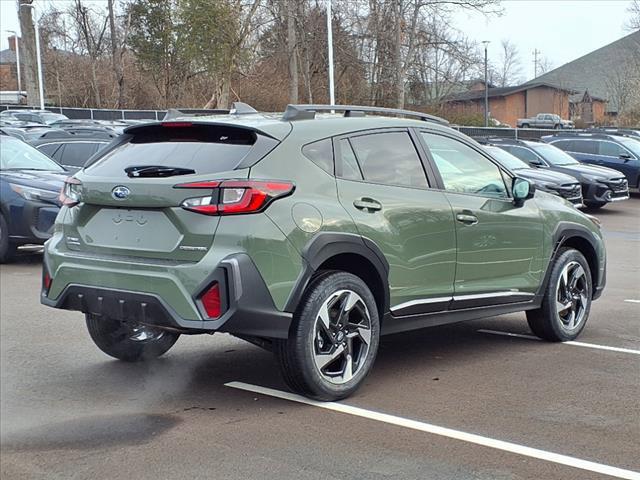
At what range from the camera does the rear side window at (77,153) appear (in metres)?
14.8

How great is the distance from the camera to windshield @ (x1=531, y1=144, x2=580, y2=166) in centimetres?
2023

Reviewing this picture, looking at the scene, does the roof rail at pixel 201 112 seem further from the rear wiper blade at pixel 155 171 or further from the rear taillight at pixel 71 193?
the rear taillight at pixel 71 193

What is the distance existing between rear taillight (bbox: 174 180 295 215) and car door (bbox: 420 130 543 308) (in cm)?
169

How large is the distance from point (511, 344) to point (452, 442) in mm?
2517

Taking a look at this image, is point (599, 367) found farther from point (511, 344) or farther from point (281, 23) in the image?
point (281, 23)

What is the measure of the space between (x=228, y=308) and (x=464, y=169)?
7.87 feet

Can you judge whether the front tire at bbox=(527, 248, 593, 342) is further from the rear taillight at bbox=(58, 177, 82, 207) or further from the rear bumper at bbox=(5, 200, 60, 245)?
the rear bumper at bbox=(5, 200, 60, 245)

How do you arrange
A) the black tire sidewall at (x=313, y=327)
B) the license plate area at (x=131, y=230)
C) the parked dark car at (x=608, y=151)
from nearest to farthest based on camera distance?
the license plate area at (x=131, y=230) < the black tire sidewall at (x=313, y=327) < the parked dark car at (x=608, y=151)

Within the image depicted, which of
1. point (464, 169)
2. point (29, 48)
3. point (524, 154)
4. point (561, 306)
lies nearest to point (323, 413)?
point (464, 169)

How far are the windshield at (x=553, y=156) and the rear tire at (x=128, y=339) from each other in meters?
15.8

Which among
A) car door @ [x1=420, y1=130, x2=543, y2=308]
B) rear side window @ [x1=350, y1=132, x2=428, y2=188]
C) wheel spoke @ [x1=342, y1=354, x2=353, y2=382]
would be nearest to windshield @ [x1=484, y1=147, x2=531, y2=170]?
car door @ [x1=420, y1=130, x2=543, y2=308]

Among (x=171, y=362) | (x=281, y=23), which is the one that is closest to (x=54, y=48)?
(x=281, y=23)

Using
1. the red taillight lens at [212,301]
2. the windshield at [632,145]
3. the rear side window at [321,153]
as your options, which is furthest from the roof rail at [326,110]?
the windshield at [632,145]

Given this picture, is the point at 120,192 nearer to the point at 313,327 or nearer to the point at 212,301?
the point at 212,301
